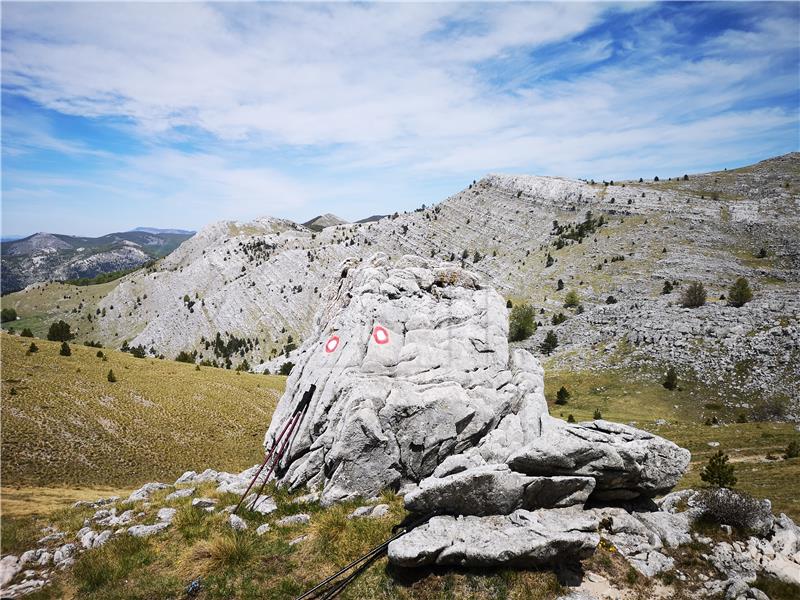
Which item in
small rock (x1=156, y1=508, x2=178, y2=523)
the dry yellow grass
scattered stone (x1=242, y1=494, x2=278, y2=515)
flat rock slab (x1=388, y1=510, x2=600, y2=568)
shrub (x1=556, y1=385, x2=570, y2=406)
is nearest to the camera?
flat rock slab (x1=388, y1=510, x2=600, y2=568)

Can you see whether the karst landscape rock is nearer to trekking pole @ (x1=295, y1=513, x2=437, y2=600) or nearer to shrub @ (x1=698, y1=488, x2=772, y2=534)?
shrub @ (x1=698, y1=488, x2=772, y2=534)

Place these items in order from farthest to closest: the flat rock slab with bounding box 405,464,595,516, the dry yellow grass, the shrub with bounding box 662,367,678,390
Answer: the shrub with bounding box 662,367,678,390 → the dry yellow grass → the flat rock slab with bounding box 405,464,595,516

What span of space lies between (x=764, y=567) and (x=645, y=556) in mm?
3760

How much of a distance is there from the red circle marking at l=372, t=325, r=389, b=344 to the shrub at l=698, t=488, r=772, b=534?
49.7ft

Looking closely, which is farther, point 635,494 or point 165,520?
point 165,520

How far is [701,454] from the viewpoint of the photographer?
39500mm

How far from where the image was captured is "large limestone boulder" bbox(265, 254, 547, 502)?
17.3 meters

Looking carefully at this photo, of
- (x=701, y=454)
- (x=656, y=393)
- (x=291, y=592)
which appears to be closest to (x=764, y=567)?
(x=291, y=592)

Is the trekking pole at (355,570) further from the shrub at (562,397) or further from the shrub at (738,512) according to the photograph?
the shrub at (562,397)

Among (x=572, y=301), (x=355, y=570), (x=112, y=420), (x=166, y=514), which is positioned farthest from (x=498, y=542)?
(x=572, y=301)

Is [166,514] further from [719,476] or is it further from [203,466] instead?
[719,476]

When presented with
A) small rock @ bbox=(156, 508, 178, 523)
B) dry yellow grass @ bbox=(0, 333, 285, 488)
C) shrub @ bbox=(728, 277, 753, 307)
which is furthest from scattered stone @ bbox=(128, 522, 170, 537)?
shrub @ bbox=(728, 277, 753, 307)

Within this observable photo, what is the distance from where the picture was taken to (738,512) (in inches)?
561

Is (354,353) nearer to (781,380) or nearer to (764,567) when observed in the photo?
(764,567)
